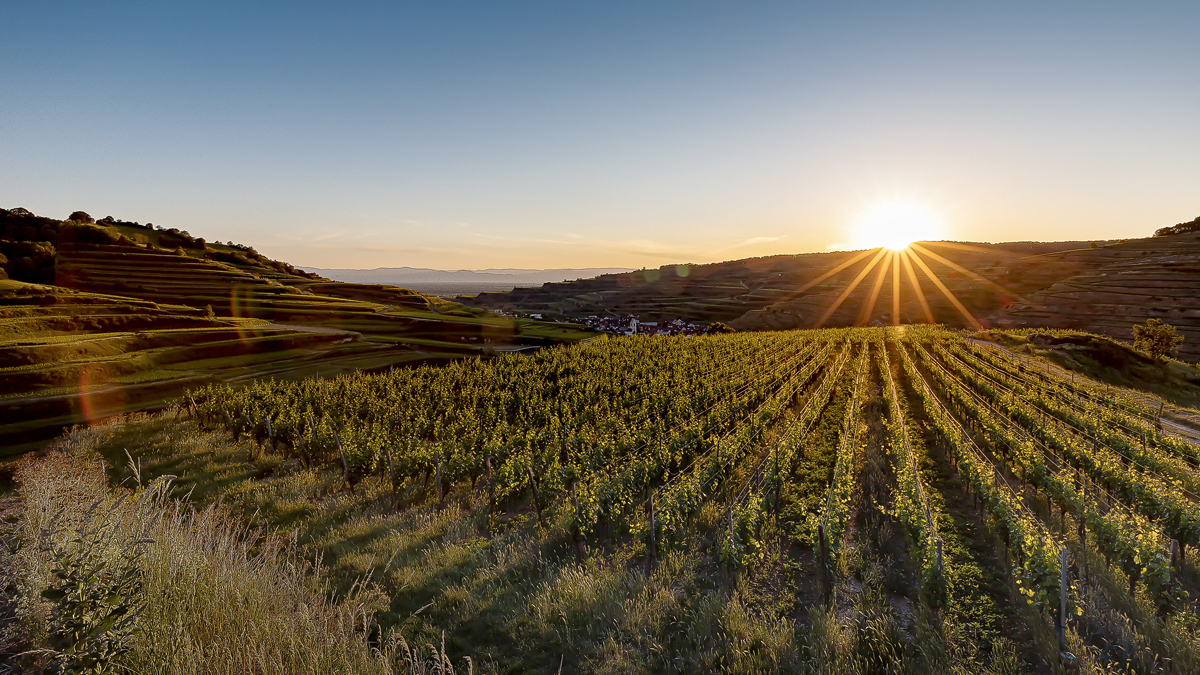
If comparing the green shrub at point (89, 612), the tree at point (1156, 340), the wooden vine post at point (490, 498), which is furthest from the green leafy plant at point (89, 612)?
the tree at point (1156, 340)

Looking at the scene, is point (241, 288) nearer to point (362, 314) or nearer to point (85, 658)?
point (362, 314)

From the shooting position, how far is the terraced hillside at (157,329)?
100 ft

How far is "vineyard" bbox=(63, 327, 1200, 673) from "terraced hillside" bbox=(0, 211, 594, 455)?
14.2m

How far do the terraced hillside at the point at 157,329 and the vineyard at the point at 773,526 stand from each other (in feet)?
46.6

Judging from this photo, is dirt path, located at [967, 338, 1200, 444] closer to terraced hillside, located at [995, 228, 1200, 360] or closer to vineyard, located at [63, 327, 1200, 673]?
vineyard, located at [63, 327, 1200, 673]

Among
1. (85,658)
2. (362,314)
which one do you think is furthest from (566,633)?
(362,314)

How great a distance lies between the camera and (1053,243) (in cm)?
19612

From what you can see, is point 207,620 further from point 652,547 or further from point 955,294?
point 955,294

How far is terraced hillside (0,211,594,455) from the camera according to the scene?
30.5m

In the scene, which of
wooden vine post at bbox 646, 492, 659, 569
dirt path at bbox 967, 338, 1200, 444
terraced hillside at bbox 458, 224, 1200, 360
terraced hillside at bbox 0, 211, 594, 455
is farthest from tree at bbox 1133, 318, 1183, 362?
terraced hillside at bbox 0, 211, 594, 455

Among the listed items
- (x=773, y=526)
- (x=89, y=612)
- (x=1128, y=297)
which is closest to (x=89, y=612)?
(x=89, y=612)

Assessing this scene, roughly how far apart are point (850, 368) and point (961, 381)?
7.82 m

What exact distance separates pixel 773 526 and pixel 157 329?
60086 mm

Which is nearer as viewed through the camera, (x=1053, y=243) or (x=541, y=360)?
(x=541, y=360)
